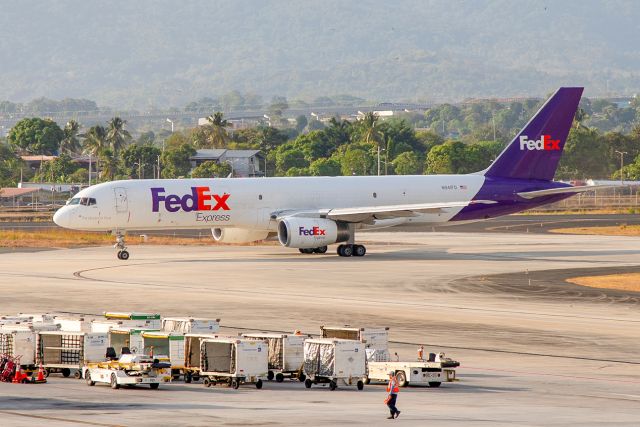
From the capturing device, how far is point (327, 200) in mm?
78500

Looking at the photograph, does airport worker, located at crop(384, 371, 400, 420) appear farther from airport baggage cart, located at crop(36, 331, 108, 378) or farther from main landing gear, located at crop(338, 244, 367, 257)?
main landing gear, located at crop(338, 244, 367, 257)

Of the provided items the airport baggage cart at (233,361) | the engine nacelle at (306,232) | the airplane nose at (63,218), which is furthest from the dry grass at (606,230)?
the airport baggage cart at (233,361)

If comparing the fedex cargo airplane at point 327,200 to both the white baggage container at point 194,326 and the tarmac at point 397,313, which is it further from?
the white baggage container at point 194,326

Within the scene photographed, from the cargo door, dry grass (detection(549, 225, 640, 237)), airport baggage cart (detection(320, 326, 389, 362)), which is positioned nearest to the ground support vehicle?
airport baggage cart (detection(320, 326, 389, 362))

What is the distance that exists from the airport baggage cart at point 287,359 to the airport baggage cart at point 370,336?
6.28 ft

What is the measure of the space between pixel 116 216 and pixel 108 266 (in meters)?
3.05

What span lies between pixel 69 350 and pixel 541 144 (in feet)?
176

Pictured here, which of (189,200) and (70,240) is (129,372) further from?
(70,240)

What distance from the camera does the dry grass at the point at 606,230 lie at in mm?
102875

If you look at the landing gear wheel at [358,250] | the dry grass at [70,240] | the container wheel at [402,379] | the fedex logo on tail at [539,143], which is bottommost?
the container wheel at [402,379]

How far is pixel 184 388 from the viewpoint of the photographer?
33.4 m

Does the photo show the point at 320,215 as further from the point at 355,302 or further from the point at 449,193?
the point at 355,302

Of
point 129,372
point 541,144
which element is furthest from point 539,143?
point 129,372

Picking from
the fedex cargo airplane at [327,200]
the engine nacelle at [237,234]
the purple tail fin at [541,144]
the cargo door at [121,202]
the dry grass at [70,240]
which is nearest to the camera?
the cargo door at [121,202]
